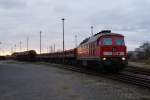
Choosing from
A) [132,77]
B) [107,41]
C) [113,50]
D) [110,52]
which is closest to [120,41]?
[107,41]

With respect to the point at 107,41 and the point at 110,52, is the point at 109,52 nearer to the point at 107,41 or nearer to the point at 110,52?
the point at 110,52

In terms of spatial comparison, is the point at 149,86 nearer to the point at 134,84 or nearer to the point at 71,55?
the point at 134,84

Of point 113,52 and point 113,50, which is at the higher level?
point 113,50

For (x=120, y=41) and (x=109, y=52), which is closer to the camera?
(x=109, y=52)

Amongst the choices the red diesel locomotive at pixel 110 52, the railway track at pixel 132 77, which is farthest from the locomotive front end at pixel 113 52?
the railway track at pixel 132 77

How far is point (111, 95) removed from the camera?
14.9 m

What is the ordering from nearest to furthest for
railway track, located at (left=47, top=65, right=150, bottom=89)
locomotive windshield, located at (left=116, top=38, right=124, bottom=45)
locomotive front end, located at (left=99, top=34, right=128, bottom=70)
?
railway track, located at (left=47, top=65, right=150, bottom=89), locomotive front end, located at (left=99, top=34, right=128, bottom=70), locomotive windshield, located at (left=116, top=38, right=124, bottom=45)

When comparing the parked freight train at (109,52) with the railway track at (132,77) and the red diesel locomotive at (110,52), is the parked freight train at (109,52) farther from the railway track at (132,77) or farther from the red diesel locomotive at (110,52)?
the railway track at (132,77)

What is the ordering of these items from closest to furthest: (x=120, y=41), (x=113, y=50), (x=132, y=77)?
(x=132, y=77)
(x=113, y=50)
(x=120, y=41)

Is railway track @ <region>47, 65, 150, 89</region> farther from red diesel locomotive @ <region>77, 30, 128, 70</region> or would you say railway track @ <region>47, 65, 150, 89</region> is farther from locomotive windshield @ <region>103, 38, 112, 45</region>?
locomotive windshield @ <region>103, 38, 112, 45</region>

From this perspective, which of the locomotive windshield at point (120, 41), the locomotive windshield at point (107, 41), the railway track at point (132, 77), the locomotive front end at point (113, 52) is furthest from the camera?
the locomotive windshield at point (120, 41)

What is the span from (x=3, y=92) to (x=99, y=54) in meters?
11.1

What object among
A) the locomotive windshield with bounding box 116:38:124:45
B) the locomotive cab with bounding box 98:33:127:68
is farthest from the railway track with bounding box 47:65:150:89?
the locomotive windshield with bounding box 116:38:124:45

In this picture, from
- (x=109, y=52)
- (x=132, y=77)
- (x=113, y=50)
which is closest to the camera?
(x=132, y=77)
